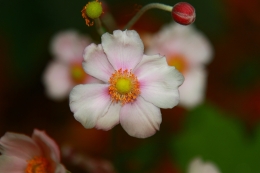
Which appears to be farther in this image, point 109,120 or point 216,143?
point 216,143

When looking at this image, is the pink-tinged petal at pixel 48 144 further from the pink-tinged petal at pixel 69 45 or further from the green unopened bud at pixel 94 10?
the pink-tinged petal at pixel 69 45

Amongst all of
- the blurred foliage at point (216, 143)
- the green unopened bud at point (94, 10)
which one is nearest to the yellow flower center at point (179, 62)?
the blurred foliage at point (216, 143)

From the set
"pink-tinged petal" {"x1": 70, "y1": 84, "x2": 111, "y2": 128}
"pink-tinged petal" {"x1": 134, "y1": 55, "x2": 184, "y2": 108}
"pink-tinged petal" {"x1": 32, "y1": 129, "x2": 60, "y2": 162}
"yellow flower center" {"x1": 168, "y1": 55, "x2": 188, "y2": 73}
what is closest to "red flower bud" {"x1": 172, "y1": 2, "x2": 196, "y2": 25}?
"pink-tinged petal" {"x1": 134, "y1": 55, "x2": 184, "y2": 108}

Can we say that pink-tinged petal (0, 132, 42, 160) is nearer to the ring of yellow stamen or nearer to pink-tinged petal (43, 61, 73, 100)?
the ring of yellow stamen

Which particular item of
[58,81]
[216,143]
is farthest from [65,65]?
[216,143]

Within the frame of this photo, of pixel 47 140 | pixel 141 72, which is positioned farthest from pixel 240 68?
pixel 47 140

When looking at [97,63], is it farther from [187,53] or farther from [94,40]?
[94,40]
